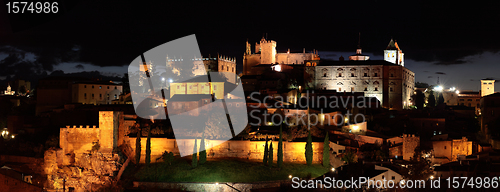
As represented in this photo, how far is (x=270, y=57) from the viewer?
207 ft

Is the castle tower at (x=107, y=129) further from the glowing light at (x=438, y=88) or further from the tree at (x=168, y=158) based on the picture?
the glowing light at (x=438, y=88)

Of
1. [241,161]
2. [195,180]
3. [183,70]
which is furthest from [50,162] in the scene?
[183,70]

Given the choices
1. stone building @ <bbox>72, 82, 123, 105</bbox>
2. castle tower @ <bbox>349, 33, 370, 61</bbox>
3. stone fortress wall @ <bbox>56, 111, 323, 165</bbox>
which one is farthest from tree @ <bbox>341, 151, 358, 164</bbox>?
castle tower @ <bbox>349, 33, 370, 61</bbox>

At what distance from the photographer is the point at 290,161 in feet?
96.1

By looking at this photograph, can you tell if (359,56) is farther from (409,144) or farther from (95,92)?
(95,92)

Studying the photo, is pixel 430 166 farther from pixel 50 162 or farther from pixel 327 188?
pixel 50 162

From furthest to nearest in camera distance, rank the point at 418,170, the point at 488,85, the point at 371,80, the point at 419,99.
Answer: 1. the point at 488,85
2. the point at 419,99
3. the point at 371,80
4. the point at 418,170

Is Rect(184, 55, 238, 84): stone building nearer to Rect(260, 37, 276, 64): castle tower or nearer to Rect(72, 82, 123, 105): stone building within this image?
Rect(260, 37, 276, 64): castle tower

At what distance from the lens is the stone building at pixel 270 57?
6322cm

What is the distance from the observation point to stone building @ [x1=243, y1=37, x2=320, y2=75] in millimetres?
63219

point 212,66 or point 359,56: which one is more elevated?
point 359,56

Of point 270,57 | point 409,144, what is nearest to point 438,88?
point 270,57

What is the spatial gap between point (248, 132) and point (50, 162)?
13881mm

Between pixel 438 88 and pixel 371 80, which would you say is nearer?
pixel 371 80
